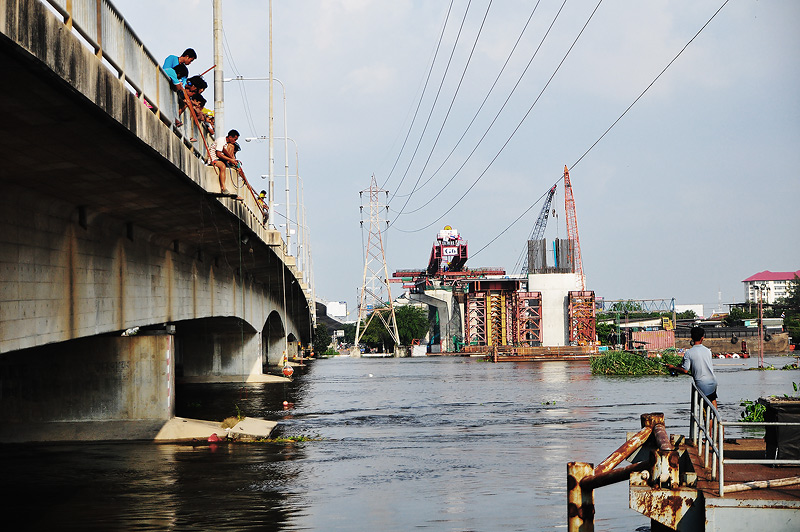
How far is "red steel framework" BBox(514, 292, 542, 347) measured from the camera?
13075cm

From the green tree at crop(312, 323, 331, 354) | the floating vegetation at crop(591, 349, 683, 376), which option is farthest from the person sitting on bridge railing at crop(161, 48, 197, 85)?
the green tree at crop(312, 323, 331, 354)

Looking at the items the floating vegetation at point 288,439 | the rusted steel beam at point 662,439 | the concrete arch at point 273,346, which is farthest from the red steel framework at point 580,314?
the rusted steel beam at point 662,439

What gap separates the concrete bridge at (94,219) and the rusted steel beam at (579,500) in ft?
24.6

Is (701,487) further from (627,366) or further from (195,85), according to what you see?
(627,366)

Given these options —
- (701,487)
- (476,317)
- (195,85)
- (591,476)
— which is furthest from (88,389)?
(476,317)

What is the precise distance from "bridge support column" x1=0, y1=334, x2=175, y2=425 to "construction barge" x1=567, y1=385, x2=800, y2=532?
55.2 feet

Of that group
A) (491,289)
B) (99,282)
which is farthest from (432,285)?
(99,282)

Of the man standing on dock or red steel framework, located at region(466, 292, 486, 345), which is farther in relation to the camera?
red steel framework, located at region(466, 292, 486, 345)

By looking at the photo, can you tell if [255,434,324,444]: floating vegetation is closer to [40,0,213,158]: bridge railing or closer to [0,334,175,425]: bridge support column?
[0,334,175,425]: bridge support column

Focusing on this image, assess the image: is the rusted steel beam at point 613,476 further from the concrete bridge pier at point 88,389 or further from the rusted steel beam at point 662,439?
the concrete bridge pier at point 88,389

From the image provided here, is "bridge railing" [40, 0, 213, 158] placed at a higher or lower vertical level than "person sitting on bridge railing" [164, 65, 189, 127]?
lower

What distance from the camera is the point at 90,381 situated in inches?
933

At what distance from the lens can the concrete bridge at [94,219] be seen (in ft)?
36.7

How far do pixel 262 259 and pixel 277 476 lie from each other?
25087 mm
